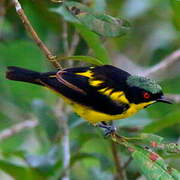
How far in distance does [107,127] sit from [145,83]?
311mm

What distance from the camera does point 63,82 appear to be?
10.2 ft

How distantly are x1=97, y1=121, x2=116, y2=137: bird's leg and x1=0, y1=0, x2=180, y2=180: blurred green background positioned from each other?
4 cm

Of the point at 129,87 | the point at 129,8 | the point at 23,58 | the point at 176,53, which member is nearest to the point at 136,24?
the point at 129,8

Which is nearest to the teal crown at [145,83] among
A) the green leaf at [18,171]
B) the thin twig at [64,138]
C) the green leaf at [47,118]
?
the thin twig at [64,138]

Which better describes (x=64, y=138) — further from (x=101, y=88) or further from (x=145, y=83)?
(x=145, y=83)

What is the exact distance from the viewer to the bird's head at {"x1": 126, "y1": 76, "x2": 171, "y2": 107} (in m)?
3.07

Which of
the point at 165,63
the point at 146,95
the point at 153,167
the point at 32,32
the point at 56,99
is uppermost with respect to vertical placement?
the point at 56,99

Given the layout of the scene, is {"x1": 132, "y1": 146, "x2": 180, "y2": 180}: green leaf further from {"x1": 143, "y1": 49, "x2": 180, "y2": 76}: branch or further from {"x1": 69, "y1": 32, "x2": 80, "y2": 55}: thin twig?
{"x1": 143, "y1": 49, "x2": 180, "y2": 76}: branch

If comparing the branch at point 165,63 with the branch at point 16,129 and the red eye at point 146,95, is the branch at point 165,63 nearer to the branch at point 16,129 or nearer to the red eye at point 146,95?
the red eye at point 146,95

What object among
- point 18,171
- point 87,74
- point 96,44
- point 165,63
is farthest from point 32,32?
point 165,63

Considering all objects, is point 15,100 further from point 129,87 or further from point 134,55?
point 134,55

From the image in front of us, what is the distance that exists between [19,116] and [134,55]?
1298 mm

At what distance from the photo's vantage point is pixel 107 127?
122 inches

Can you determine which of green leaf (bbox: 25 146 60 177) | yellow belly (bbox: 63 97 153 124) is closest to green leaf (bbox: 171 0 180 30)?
yellow belly (bbox: 63 97 153 124)
